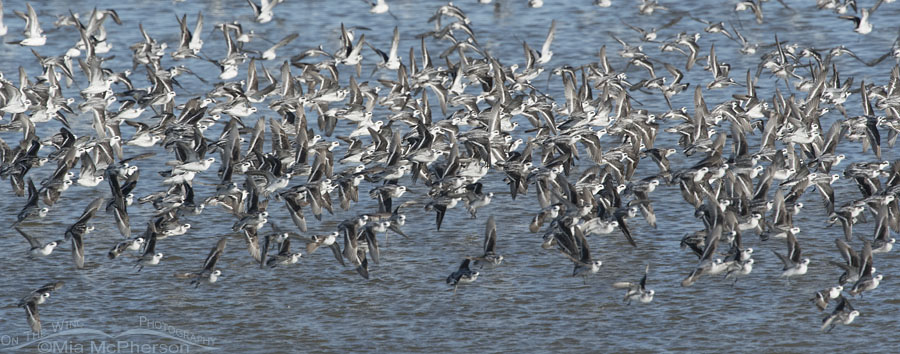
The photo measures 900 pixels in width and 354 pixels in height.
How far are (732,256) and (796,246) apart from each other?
3.38 ft

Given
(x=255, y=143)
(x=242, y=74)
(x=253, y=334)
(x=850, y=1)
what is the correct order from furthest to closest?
(x=850, y=1), (x=242, y=74), (x=255, y=143), (x=253, y=334)

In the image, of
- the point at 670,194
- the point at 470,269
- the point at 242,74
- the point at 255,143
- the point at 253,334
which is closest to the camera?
the point at 253,334

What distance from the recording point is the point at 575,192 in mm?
22641

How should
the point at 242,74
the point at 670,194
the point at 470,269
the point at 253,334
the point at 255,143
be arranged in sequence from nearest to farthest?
the point at 253,334 → the point at 470,269 → the point at 255,143 → the point at 670,194 → the point at 242,74

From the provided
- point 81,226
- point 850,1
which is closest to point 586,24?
point 850,1

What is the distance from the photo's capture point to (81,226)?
A: 21922mm

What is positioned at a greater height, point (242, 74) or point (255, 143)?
point (255, 143)

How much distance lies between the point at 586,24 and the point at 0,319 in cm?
2685

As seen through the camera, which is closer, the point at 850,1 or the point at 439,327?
the point at 439,327

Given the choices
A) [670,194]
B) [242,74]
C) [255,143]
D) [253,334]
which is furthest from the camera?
[242,74]

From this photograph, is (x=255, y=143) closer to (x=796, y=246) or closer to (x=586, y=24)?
(x=796, y=246)

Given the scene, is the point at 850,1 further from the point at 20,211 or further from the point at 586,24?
the point at 20,211

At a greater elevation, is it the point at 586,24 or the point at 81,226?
the point at 81,226

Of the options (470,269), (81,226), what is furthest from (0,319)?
(470,269)
